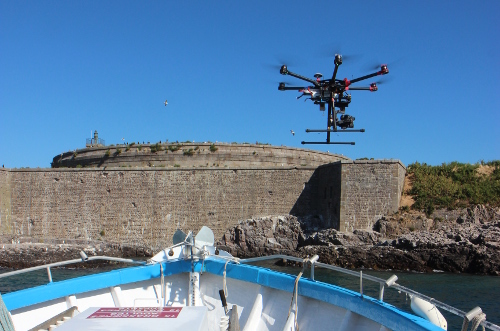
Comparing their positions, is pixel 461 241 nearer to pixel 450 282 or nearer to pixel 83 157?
pixel 450 282

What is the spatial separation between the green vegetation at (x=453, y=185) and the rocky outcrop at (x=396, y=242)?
56 centimetres

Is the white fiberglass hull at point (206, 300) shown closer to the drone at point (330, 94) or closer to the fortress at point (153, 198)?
the drone at point (330, 94)

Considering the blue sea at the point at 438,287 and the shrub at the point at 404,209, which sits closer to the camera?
the blue sea at the point at 438,287

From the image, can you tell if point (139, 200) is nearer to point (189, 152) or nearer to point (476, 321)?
point (189, 152)

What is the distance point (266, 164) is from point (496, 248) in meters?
12.2

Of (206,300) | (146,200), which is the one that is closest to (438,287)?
(206,300)

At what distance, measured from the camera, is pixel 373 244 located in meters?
20.0

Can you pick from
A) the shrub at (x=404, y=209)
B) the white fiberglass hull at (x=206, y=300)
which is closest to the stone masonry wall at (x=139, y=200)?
the shrub at (x=404, y=209)

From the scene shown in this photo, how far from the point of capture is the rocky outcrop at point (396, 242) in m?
18.3

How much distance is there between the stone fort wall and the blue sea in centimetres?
540

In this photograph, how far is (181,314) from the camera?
324cm

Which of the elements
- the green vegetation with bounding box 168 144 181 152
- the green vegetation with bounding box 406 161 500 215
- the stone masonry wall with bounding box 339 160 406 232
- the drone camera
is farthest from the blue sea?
the green vegetation with bounding box 168 144 181 152

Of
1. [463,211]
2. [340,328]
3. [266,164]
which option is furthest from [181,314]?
[266,164]

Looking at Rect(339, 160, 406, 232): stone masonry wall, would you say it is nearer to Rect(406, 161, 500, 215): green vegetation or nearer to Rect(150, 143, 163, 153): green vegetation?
Rect(406, 161, 500, 215): green vegetation
